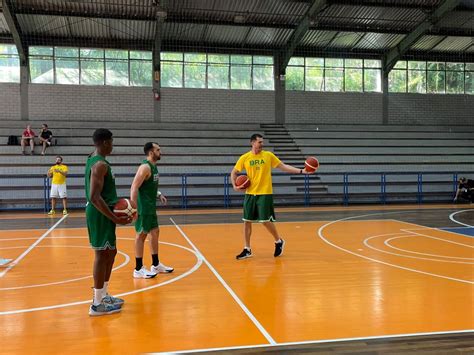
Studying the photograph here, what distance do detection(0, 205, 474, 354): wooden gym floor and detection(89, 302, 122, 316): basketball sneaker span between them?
0.23 feet

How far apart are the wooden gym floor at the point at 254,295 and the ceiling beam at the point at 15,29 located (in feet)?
35.8

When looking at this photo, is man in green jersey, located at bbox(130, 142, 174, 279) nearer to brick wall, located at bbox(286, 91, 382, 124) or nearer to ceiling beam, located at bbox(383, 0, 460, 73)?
ceiling beam, located at bbox(383, 0, 460, 73)

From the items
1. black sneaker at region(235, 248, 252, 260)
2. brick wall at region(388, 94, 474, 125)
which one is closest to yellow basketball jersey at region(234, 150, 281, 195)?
black sneaker at region(235, 248, 252, 260)

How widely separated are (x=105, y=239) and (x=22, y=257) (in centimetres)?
366

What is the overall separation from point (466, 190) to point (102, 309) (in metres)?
16.4

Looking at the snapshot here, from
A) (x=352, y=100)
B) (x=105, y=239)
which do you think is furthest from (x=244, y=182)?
(x=352, y=100)

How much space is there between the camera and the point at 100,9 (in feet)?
57.9

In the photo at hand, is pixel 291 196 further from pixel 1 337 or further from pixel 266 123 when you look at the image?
pixel 1 337

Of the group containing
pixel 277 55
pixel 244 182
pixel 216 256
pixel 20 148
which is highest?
pixel 277 55

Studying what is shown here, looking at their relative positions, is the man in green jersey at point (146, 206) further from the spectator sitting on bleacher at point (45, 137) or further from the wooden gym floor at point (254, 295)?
the spectator sitting on bleacher at point (45, 137)

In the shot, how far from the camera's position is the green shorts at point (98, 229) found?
4.38 m

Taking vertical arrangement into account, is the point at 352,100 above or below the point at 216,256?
above

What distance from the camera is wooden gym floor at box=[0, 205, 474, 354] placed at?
368 centimetres

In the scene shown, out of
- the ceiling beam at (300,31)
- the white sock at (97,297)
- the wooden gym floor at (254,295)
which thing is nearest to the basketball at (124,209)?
the white sock at (97,297)
